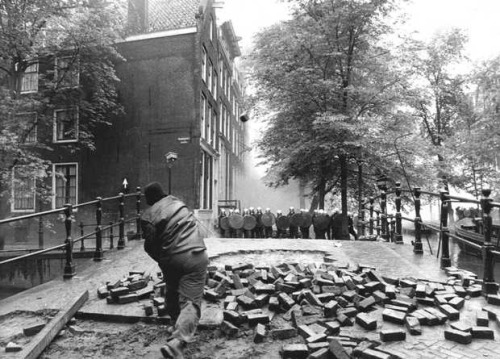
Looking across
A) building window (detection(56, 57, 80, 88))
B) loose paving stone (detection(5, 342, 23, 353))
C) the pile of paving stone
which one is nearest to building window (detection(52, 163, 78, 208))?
building window (detection(56, 57, 80, 88))

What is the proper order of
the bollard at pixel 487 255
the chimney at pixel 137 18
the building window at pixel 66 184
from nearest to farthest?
1. the bollard at pixel 487 255
2. the building window at pixel 66 184
3. the chimney at pixel 137 18

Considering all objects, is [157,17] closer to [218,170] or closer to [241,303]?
[218,170]

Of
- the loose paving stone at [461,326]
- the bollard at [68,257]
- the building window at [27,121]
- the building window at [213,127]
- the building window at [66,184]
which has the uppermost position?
the building window at [213,127]

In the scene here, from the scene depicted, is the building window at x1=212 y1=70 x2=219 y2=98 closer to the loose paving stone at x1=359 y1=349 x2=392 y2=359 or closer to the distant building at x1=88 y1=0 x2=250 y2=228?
the distant building at x1=88 y1=0 x2=250 y2=228

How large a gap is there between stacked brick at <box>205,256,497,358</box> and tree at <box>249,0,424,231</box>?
768 cm

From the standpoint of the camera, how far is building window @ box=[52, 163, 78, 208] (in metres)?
18.3

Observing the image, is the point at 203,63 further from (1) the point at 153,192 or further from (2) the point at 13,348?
(2) the point at 13,348

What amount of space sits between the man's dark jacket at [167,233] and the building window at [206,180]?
573 inches

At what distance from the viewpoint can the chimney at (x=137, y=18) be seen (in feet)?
61.4

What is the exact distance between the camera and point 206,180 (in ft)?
62.0

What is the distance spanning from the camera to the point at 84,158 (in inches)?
717

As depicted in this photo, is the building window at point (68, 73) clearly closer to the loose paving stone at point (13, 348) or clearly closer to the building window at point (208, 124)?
the building window at point (208, 124)

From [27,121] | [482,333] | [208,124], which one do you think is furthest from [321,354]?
[208,124]

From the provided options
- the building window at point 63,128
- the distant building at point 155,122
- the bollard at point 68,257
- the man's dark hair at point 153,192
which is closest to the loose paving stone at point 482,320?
the man's dark hair at point 153,192
